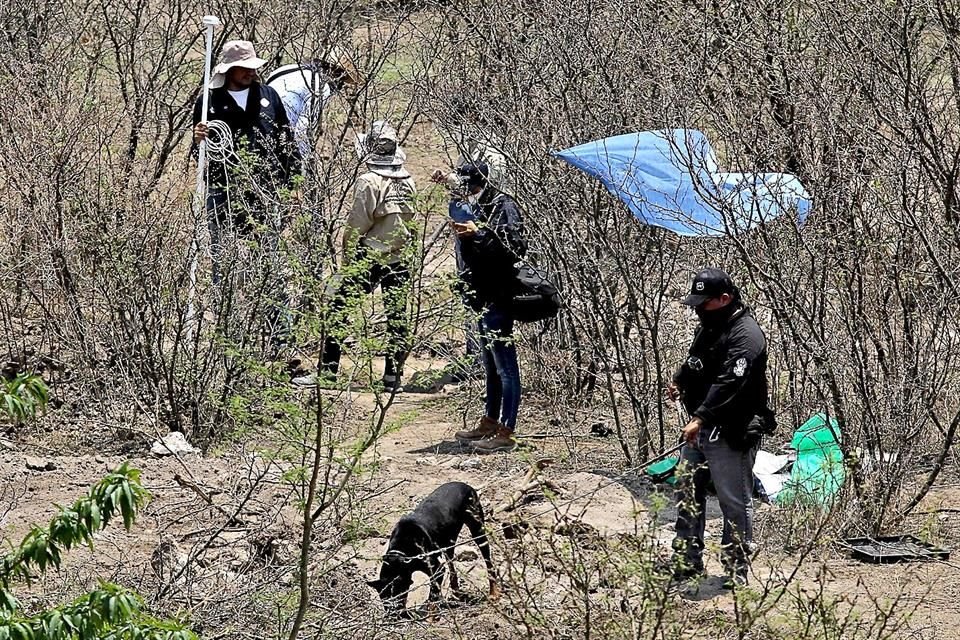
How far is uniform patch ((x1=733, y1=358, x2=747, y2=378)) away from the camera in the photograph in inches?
257

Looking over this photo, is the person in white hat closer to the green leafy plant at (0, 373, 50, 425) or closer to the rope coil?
the rope coil

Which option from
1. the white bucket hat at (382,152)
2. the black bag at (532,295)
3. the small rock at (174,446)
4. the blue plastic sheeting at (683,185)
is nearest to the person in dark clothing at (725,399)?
the blue plastic sheeting at (683,185)

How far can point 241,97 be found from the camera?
9.77m

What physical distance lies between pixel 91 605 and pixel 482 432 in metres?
5.70

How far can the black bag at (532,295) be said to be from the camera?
8609 mm

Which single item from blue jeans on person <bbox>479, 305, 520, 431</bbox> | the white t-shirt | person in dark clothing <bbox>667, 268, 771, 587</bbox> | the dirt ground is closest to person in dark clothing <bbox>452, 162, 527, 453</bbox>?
blue jeans on person <bbox>479, 305, 520, 431</bbox>

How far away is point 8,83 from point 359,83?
2.65 meters

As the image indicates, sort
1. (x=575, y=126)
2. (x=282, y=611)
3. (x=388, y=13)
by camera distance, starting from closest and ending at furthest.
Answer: (x=282, y=611) → (x=575, y=126) → (x=388, y=13)

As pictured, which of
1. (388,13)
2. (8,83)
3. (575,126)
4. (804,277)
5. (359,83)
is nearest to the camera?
(804,277)

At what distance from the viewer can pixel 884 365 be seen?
25.0 ft

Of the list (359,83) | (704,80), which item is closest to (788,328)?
(704,80)

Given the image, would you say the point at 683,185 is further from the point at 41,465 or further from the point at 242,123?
the point at 41,465

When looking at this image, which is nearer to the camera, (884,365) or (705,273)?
(705,273)

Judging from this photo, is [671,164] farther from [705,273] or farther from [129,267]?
[129,267]
